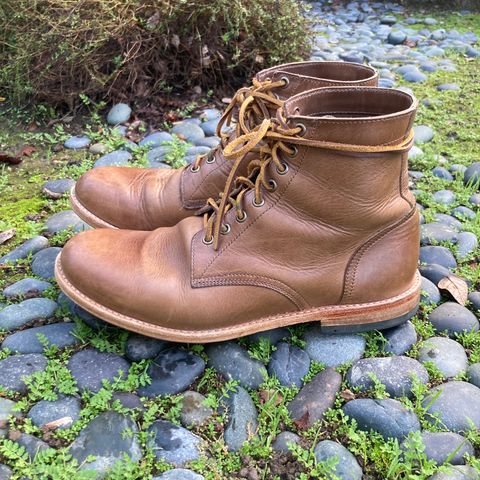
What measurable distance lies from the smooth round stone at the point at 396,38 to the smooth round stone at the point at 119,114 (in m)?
3.21

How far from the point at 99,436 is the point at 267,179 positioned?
0.88m

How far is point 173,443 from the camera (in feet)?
5.11

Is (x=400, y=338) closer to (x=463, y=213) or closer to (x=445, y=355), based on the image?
(x=445, y=355)

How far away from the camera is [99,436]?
154 centimetres

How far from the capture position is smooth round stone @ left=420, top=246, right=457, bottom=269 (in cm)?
233

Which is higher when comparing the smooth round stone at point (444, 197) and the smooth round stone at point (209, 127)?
the smooth round stone at point (444, 197)

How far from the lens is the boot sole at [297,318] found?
1772 mm

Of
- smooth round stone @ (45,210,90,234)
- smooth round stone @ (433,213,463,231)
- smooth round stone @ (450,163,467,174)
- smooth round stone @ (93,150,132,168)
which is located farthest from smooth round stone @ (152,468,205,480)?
smooth round stone @ (450,163,467,174)

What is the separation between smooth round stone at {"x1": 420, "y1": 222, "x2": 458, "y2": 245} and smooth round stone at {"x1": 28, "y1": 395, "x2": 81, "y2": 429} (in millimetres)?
1606

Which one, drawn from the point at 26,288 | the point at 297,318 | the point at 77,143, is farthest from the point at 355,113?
the point at 77,143

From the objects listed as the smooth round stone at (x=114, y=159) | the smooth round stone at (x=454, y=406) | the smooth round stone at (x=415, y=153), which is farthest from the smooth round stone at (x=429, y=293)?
the smooth round stone at (x=114, y=159)

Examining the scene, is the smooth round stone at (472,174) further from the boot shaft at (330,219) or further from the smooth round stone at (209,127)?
the smooth round stone at (209,127)

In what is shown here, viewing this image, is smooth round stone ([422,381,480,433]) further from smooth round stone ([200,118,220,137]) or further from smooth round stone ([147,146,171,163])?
smooth round stone ([200,118,220,137])

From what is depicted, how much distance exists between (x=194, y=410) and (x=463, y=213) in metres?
1.70
